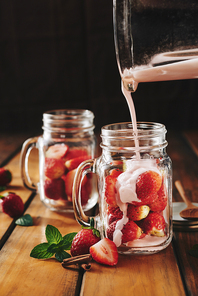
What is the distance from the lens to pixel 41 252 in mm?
881

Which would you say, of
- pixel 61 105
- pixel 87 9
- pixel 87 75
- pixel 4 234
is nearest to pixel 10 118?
pixel 61 105

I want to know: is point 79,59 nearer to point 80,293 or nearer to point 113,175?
point 113,175

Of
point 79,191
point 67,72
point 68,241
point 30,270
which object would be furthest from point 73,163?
point 67,72

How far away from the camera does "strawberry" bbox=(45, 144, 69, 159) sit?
1189mm

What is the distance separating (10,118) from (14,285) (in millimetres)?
2752

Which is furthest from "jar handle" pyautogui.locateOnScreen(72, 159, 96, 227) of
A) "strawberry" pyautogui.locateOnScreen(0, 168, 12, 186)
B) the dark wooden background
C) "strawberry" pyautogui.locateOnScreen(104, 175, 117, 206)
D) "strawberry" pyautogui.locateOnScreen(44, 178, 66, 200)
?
the dark wooden background

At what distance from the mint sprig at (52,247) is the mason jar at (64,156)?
0.26 meters

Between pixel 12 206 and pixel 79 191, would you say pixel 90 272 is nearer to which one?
pixel 79 191

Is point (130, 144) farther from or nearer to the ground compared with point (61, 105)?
farther from the ground

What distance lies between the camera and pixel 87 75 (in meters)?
3.29

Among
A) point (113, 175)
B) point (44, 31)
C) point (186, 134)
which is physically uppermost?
point (44, 31)

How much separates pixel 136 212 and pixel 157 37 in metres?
0.43

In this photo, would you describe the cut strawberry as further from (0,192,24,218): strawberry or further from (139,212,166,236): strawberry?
(0,192,24,218): strawberry

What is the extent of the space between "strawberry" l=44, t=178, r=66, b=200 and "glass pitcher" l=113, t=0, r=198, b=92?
0.45 metres
